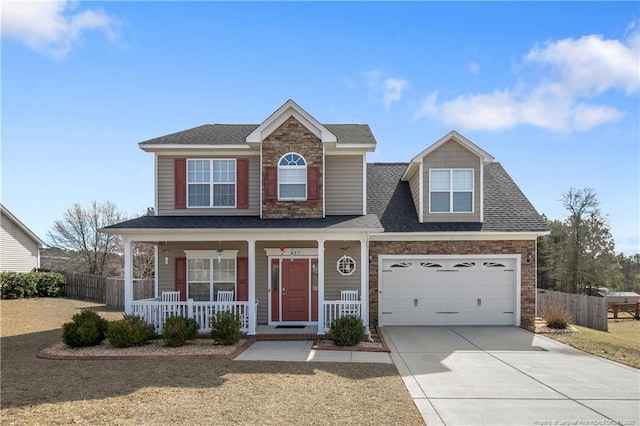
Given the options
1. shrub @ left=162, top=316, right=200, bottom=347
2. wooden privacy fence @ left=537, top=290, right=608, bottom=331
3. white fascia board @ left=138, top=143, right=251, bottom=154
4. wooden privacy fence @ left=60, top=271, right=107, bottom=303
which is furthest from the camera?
wooden privacy fence @ left=60, top=271, right=107, bottom=303

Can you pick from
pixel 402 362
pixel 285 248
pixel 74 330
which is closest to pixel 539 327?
pixel 402 362

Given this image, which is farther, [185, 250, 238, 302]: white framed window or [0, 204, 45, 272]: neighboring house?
[0, 204, 45, 272]: neighboring house

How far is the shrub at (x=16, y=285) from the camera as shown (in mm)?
22766

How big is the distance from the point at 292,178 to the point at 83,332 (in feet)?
24.0

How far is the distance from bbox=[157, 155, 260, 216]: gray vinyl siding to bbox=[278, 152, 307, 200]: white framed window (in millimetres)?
1102

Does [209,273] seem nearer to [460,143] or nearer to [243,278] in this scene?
[243,278]

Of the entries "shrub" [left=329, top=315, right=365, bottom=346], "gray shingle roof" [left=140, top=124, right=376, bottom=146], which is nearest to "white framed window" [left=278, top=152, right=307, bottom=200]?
"gray shingle roof" [left=140, top=124, right=376, bottom=146]

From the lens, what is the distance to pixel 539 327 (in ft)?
49.1

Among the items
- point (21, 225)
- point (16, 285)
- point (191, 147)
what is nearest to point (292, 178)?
point (191, 147)

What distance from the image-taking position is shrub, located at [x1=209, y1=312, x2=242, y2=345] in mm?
11734

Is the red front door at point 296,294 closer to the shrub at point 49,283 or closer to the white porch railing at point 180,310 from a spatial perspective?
the white porch railing at point 180,310

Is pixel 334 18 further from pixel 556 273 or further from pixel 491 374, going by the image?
pixel 556 273

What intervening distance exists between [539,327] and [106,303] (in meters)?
19.1

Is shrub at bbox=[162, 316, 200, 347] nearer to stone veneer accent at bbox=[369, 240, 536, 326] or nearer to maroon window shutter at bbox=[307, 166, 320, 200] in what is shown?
maroon window shutter at bbox=[307, 166, 320, 200]
